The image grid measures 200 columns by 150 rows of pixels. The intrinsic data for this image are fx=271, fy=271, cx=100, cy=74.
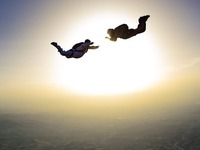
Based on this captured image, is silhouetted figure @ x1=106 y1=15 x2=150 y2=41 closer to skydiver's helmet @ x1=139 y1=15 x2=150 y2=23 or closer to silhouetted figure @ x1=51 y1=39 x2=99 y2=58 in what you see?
skydiver's helmet @ x1=139 y1=15 x2=150 y2=23

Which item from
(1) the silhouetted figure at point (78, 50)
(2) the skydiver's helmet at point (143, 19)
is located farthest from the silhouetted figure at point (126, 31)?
(1) the silhouetted figure at point (78, 50)

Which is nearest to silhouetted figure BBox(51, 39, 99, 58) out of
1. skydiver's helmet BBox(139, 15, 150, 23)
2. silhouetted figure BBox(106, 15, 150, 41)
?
silhouetted figure BBox(106, 15, 150, 41)

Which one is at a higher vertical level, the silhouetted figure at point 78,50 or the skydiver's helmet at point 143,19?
the skydiver's helmet at point 143,19

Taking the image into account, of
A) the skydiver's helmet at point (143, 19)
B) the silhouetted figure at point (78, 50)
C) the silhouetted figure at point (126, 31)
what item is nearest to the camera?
the silhouetted figure at point (126, 31)

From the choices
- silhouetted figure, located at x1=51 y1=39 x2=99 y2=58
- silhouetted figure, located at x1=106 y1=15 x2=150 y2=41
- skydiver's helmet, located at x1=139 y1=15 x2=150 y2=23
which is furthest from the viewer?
silhouetted figure, located at x1=51 y1=39 x2=99 y2=58

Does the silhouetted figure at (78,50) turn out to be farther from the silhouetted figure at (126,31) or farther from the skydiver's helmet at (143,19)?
the skydiver's helmet at (143,19)

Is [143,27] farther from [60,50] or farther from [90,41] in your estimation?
[60,50]

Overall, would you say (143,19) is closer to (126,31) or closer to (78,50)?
(126,31)

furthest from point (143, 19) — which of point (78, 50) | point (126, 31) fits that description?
point (78, 50)

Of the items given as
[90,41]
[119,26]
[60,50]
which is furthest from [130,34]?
[60,50]
